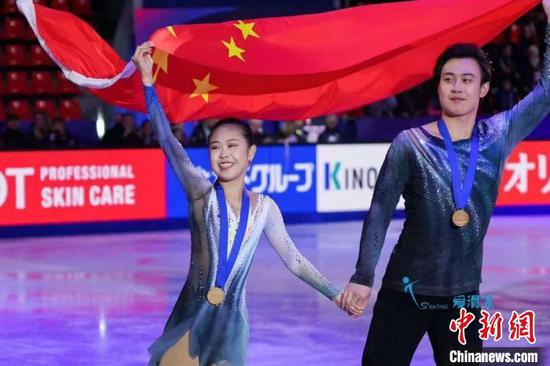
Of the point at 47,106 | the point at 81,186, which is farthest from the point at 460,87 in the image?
the point at 47,106

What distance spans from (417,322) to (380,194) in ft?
1.90

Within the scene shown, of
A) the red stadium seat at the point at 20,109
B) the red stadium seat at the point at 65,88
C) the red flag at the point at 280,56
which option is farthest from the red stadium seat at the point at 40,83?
the red flag at the point at 280,56

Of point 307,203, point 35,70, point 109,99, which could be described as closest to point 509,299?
point 109,99

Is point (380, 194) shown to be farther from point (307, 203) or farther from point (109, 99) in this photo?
point (307, 203)

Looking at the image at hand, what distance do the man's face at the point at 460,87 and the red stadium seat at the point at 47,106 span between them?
57.1 feet

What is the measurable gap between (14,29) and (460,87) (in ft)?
61.3

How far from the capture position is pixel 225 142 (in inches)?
209

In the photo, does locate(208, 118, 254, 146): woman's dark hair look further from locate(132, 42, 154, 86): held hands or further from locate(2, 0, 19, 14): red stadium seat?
locate(2, 0, 19, 14): red stadium seat

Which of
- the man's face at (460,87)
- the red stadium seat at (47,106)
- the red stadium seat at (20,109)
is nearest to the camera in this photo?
the man's face at (460,87)

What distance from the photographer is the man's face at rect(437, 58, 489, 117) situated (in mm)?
5031

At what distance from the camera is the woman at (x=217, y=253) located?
5223 mm

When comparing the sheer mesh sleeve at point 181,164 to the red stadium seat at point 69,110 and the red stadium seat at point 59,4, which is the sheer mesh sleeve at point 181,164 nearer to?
the red stadium seat at point 69,110

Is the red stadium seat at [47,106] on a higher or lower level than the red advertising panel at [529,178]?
higher

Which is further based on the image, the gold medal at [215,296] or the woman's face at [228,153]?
the woman's face at [228,153]
